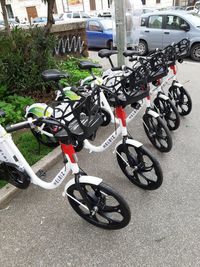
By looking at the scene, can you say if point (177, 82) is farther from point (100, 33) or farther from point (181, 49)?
point (100, 33)

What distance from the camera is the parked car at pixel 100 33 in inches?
431

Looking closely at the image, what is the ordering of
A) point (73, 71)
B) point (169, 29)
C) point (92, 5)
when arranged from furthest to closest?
point (92, 5) → point (169, 29) → point (73, 71)

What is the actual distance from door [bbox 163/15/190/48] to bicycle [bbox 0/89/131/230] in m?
7.72

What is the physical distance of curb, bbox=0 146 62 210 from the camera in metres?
2.82

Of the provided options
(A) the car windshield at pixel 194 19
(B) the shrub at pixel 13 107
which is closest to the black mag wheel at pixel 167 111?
(B) the shrub at pixel 13 107

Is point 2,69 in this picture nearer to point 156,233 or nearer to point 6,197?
point 6,197

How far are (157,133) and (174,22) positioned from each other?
6.98 meters

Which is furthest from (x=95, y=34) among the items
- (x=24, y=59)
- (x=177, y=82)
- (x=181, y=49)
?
(x=181, y=49)

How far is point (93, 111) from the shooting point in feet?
6.71

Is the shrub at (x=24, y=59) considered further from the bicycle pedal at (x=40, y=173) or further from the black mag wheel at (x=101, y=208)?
the black mag wheel at (x=101, y=208)

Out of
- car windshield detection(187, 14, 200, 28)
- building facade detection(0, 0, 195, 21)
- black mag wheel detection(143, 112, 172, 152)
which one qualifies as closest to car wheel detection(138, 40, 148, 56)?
car windshield detection(187, 14, 200, 28)

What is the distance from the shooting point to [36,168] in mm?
3246

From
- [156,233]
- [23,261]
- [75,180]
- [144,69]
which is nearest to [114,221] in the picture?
[156,233]

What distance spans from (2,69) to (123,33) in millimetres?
2557
